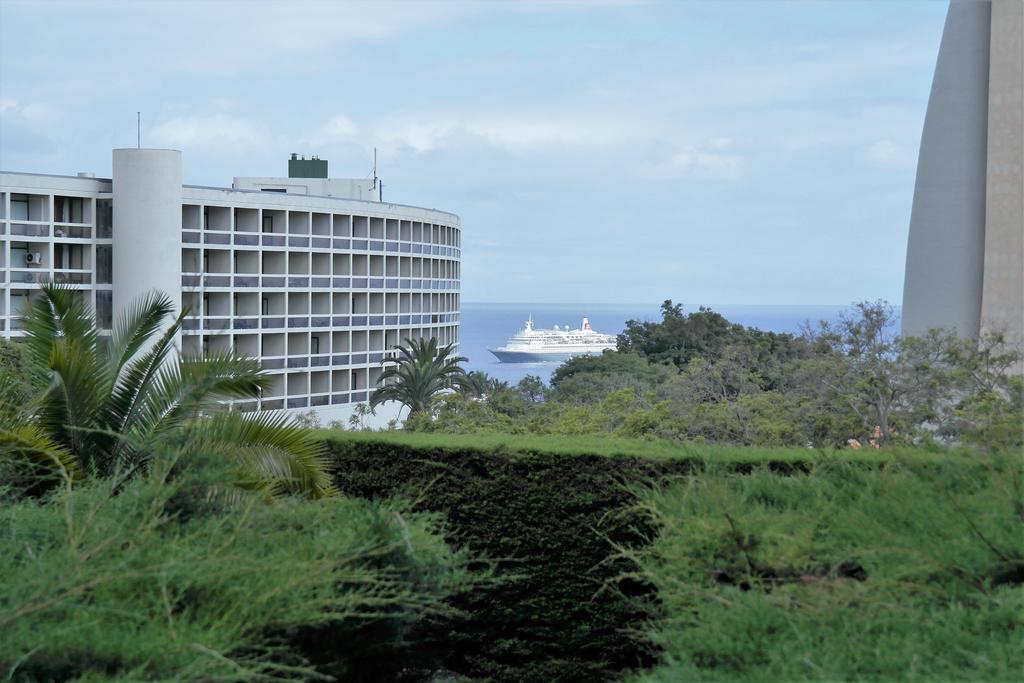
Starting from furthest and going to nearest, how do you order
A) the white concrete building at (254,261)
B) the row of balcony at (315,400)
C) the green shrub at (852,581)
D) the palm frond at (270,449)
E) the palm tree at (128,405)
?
the row of balcony at (315,400) → the white concrete building at (254,261) → the palm tree at (128,405) → the palm frond at (270,449) → the green shrub at (852,581)

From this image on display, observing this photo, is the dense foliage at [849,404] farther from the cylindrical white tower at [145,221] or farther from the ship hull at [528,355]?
the ship hull at [528,355]

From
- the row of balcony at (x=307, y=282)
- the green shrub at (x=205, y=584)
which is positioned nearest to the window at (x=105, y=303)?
the row of balcony at (x=307, y=282)

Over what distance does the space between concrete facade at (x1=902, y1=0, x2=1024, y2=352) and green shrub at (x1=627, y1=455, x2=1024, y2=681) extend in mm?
13182

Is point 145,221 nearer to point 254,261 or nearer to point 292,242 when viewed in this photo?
point 254,261

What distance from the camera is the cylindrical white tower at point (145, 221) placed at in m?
39.5

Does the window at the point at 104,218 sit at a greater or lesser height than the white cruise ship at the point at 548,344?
greater

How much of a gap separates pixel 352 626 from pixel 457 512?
525 centimetres

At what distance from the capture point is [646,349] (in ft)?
218

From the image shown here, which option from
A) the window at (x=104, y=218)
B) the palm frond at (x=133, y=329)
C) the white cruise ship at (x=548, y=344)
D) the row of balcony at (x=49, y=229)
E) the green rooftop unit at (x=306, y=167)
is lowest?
the white cruise ship at (x=548, y=344)

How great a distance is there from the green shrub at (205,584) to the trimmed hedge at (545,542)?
3831mm

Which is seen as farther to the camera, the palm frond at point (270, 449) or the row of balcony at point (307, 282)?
the row of balcony at point (307, 282)

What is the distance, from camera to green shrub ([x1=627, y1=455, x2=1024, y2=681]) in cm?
450

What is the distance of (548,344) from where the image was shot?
148125mm

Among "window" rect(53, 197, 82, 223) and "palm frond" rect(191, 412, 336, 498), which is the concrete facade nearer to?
"palm frond" rect(191, 412, 336, 498)
